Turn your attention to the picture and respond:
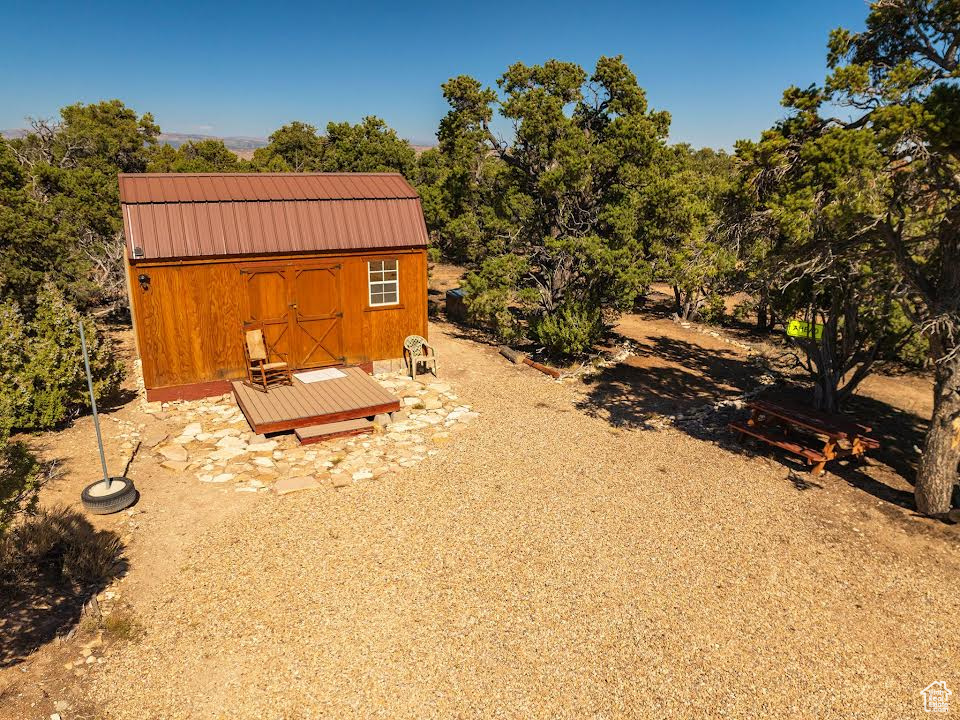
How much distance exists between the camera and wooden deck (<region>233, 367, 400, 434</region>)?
10.5 meters

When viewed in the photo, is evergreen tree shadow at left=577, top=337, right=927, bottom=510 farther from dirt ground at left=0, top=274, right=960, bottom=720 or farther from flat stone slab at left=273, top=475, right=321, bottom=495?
flat stone slab at left=273, top=475, right=321, bottom=495

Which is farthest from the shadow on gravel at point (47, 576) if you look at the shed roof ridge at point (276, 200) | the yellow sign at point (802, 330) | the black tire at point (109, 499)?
the yellow sign at point (802, 330)

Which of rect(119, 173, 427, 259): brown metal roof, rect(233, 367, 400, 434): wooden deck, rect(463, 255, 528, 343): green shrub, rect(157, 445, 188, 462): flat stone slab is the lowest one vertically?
rect(157, 445, 188, 462): flat stone slab

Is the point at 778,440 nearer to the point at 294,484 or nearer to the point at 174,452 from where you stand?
the point at 294,484

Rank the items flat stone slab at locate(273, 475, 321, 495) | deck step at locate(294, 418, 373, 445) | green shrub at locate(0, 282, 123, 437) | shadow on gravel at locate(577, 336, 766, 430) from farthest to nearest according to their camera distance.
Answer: shadow on gravel at locate(577, 336, 766, 430)
deck step at locate(294, 418, 373, 445)
green shrub at locate(0, 282, 123, 437)
flat stone slab at locate(273, 475, 321, 495)

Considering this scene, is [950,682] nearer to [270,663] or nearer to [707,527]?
[707,527]

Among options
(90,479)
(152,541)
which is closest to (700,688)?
(152,541)

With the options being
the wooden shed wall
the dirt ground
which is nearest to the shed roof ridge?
the wooden shed wall

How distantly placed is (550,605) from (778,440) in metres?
6.26

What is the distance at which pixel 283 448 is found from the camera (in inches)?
401

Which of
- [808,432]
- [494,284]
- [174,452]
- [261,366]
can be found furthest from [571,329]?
[174,452]

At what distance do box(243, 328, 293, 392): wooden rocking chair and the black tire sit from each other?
3932mm

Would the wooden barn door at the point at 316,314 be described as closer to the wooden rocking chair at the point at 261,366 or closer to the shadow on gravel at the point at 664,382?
the wooden rocking chair at the point at 261,366

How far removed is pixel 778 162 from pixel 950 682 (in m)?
6.69
